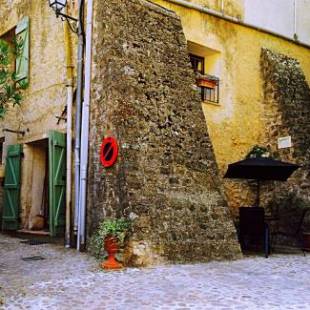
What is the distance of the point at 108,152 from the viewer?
7.31 meters

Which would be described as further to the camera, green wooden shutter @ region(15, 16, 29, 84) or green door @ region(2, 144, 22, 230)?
green wooden shutter @ region(15, 16, 29, 84)

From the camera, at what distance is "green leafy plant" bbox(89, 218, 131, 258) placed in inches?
257

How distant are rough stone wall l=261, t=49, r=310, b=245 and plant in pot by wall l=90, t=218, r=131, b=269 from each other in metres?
4.33

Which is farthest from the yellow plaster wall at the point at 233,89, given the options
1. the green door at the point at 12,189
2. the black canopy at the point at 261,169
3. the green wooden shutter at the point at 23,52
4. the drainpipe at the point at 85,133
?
the green door at the point at 12,189

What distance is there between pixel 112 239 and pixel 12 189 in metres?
4.72

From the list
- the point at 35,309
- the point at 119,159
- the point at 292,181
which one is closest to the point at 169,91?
the point at 119,159

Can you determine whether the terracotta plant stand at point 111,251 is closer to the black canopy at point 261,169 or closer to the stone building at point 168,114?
the stone building at point 168,114

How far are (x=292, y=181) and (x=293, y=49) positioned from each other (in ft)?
11.8

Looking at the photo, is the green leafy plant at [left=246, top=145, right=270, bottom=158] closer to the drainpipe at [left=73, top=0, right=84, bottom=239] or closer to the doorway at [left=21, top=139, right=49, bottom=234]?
the drainpipe at [left=73, top=0, right=84, bottom=239]

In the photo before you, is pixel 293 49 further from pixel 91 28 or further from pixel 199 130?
pixel 91 28

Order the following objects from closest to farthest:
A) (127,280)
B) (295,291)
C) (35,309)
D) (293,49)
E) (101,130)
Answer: (35,309) < (295,291) < (127,280) < (101,130) < (293,49)

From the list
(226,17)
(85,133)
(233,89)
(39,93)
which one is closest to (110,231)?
(85,133)

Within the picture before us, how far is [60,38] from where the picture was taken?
9.58 meters

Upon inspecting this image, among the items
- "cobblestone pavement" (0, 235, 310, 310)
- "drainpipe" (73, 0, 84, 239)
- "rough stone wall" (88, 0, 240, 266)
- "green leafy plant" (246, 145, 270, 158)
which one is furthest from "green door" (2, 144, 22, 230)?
"green leafy plant" (246, 145, 270, 158)
